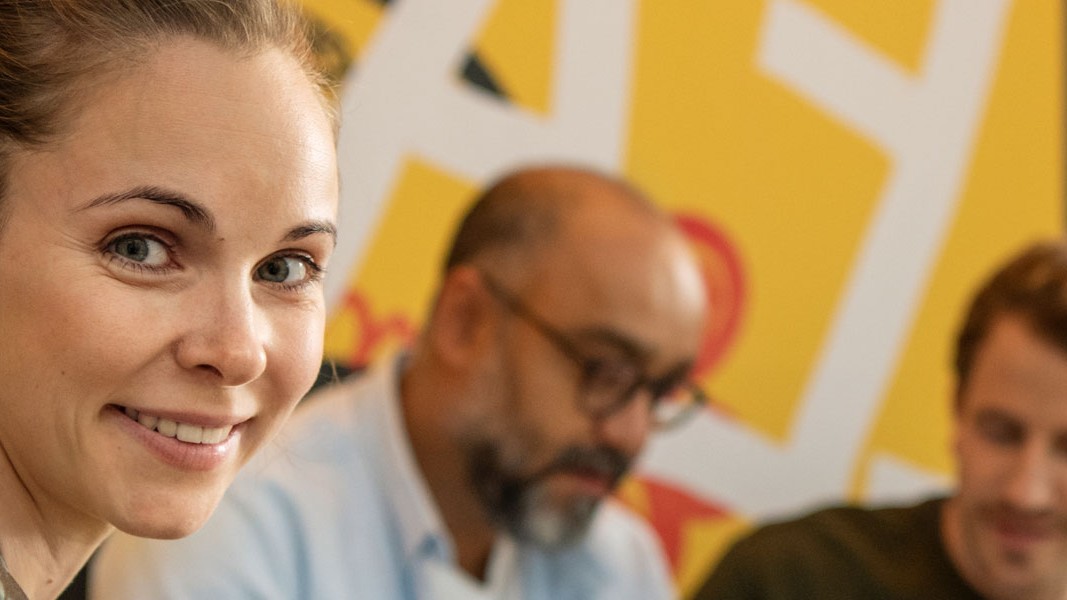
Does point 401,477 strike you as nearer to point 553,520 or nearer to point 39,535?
point 553,520

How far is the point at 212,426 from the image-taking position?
2.55 feet

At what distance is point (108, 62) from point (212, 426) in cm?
23

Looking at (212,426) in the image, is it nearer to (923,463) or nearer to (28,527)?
(28,527)

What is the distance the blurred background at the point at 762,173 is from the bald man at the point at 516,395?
0.69 feet

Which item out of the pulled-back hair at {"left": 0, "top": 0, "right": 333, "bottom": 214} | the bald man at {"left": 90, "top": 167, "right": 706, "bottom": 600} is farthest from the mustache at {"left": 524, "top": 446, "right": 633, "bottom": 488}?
the pulled-back hair at {"left": 0, "top": 0, "right": 333, "bottom": 214}

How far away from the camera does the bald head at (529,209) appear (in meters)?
1.81

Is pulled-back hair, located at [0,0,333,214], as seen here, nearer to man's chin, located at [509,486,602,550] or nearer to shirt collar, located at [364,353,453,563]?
shirt collar, located at [364,353,453,563]

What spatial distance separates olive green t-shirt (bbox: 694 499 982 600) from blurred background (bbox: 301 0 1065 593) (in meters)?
0.36

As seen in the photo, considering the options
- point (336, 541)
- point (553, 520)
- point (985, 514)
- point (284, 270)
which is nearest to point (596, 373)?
point (553, 520)

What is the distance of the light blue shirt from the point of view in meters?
1.50

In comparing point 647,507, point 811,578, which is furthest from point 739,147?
point 811,578

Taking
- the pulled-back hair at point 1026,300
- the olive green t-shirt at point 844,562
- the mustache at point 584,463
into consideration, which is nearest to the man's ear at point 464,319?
the mustache at point 584,463

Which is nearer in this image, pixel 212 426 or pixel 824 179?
pixel 212 426

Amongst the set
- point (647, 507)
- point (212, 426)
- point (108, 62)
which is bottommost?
point (647, 507)
